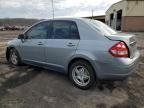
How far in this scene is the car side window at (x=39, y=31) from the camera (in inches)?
212

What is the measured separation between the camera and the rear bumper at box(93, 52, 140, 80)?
13.1 feet

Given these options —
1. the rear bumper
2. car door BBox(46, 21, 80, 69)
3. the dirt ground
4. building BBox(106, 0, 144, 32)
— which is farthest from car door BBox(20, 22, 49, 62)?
building BBox(106, 0, 144, 32)

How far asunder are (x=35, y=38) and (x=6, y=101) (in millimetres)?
2351

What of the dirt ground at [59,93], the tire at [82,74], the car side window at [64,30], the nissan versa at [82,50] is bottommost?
the dirt ground at [59,93]

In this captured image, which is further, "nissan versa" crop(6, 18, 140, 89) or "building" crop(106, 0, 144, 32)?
"building" crop(106, 0, 144, 32)

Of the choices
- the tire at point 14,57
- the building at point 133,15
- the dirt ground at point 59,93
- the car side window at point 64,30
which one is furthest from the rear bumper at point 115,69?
the building at point 133,15

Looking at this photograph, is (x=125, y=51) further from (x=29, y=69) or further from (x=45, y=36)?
(x=29, y=69)

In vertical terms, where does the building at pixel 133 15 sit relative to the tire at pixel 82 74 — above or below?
above

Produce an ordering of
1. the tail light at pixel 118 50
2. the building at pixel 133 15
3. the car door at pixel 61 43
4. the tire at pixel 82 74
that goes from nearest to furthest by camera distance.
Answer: the tail light at pixel 118 50 → the tire at pixel 82 74 → the car door at pixel 61 43 → the building at pixel 133 15

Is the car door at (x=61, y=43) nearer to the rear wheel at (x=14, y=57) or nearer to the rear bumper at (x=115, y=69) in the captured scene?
the rear bumper at (x=115, y=69)

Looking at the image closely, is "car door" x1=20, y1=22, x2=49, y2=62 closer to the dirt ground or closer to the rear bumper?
the dirt ground

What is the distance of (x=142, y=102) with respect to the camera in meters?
3.90

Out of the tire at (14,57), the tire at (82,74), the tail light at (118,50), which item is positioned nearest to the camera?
the tail light at (118,50)

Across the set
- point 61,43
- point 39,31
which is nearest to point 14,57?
point 39,31
